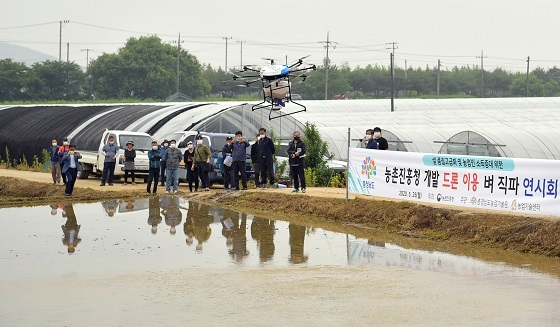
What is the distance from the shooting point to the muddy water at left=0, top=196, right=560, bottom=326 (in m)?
13.3

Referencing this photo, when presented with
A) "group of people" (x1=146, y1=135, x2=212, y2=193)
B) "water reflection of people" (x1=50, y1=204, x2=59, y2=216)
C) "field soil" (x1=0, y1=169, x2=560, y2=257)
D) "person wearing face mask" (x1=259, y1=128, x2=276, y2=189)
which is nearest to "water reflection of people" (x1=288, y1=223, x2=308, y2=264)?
"field soil" (x1=0, y1=169, x2=560, y2=257)

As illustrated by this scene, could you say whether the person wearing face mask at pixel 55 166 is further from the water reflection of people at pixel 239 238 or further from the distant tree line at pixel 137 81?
the distant tree line at pixel 137 81

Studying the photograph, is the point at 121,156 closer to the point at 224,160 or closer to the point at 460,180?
the point at 224,160

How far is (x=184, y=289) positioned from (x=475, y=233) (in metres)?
6.91

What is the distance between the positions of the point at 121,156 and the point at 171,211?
843 cm

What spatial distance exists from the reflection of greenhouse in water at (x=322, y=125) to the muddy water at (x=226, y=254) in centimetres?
1244

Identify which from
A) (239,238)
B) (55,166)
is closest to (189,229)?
(239,238)

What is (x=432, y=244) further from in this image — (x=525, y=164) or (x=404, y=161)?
(x=404, y=161)

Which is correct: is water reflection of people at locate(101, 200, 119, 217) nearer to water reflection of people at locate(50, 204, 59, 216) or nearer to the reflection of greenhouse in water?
water reflection of people at locate(50, 204, 59, 216)

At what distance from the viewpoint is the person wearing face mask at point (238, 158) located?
25.8 metres

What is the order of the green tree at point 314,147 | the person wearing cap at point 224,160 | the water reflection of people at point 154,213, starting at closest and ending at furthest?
the water reflection of people at point 154,213
the person wearing cap at point 224,160
the green tree at point 314,147

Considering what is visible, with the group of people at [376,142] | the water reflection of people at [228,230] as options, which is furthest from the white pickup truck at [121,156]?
the group of people at [376,142]

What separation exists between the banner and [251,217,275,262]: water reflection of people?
8.76 feet

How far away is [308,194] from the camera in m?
24.2
